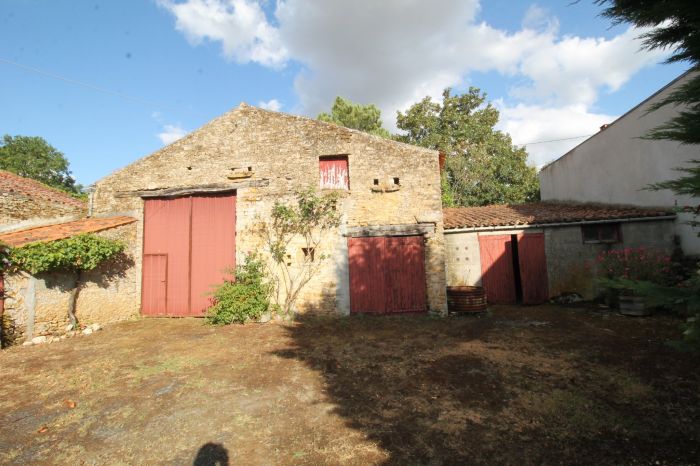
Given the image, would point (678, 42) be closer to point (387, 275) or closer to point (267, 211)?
point (387, 275)

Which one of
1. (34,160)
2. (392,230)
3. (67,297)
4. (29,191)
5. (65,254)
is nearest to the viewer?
(65,254)

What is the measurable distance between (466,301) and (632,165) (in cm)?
850

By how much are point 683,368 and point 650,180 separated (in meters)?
8.50

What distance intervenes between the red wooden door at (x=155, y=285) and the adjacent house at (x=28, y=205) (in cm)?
360

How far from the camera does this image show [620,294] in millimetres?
9172

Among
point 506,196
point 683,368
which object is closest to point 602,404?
point 683,368

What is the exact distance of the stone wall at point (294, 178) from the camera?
30.7ft

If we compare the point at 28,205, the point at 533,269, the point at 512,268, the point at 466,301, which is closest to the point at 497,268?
the point at 512,268

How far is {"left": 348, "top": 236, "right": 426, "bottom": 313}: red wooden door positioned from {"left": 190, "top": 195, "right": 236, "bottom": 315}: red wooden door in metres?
3.81

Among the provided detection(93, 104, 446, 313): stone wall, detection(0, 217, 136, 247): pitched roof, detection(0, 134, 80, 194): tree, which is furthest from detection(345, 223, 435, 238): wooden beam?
detection(0, 134, 80, 194): tree

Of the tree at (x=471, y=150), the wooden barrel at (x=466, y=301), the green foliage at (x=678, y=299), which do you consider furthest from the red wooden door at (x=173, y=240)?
the tree at (x=471, y=150)

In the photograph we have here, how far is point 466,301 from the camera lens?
9156 mm

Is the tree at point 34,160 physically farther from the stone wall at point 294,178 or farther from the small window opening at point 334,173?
the small window opening at point 334,173

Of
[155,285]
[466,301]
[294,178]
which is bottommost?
[466,301]
